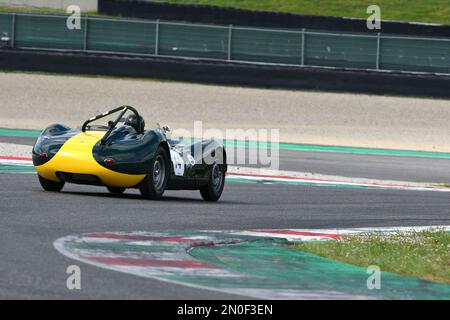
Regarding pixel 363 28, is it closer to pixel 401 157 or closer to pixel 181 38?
pixel 181 38

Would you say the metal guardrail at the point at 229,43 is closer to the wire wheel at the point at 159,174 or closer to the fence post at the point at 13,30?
the fence post at the point at 13,30

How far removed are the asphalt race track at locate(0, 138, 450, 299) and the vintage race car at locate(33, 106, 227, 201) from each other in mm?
234

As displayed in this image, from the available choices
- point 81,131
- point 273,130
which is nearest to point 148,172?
point 81,131

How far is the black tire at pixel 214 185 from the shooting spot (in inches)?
570

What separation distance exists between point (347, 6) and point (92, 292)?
35.1m

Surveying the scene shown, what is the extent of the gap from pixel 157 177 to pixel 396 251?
A: 4.14 metres

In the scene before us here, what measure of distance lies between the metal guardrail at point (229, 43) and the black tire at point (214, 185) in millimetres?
16297

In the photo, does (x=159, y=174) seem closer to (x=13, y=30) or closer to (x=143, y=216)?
(x=143, y=216)

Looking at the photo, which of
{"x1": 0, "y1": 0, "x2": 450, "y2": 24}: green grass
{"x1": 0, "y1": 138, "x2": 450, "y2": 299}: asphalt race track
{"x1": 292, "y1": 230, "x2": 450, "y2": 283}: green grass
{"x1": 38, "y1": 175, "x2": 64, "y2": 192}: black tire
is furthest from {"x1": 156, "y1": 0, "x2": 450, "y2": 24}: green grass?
{"x1": 292, "y1": 230, "x2": 450, "y2": 283}: green grass

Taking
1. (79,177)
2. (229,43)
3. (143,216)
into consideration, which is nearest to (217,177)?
Answer: (79,177)

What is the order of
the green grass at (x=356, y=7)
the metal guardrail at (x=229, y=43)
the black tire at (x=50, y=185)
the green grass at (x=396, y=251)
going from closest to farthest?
the green grass at (x=396, y=251)
the black tire at (x=50, y=185)
the metal guardrail at (x=229, y=43)
the green grass at (x=356, y=7)

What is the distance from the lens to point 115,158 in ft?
42.0

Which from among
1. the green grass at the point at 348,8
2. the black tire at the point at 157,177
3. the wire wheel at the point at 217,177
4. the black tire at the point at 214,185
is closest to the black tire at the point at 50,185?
the black tire at the point at 157,177

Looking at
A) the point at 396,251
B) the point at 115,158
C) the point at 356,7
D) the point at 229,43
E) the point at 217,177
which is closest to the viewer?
the point at 396,251
